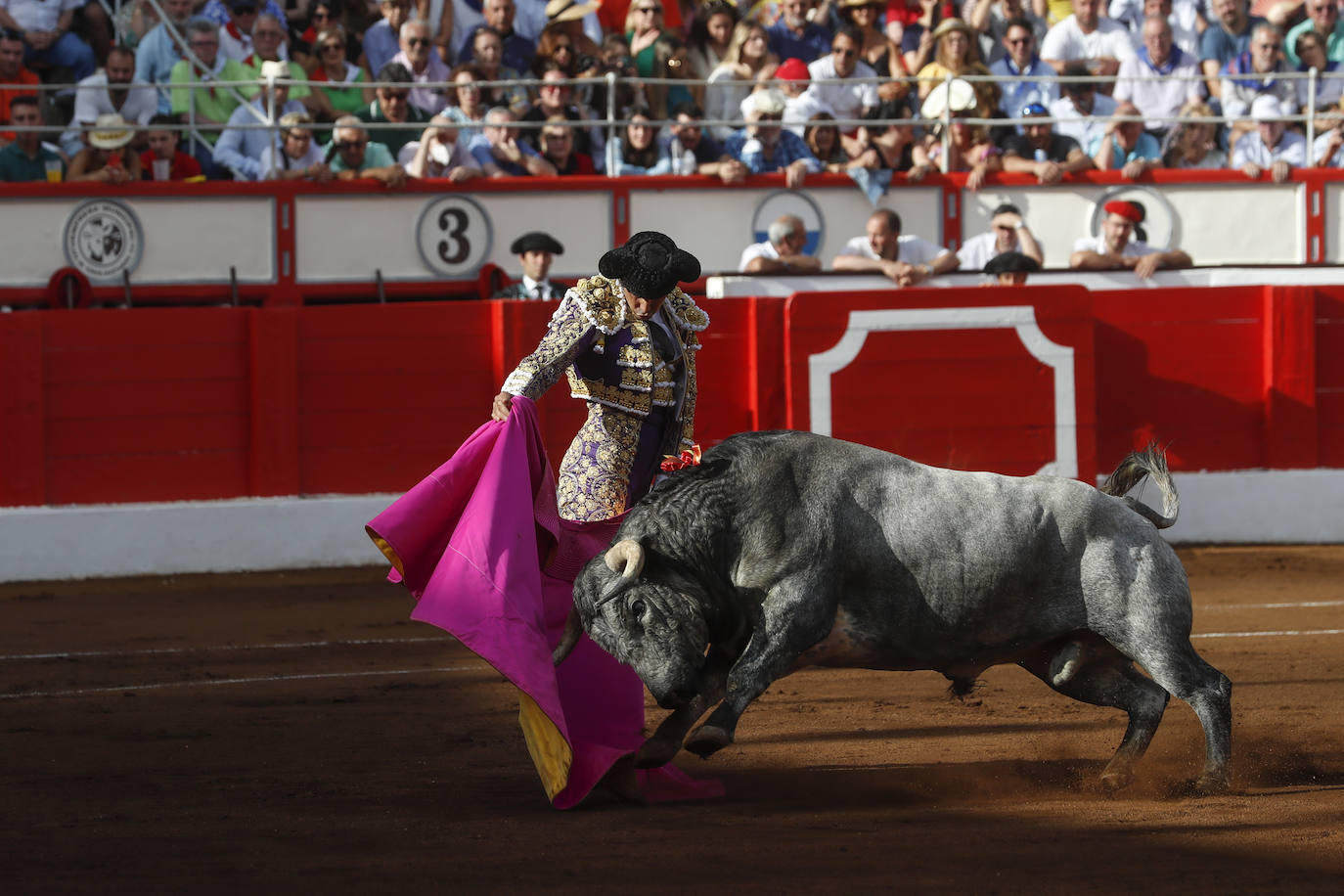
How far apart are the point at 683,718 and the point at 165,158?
A: 7.32 metres

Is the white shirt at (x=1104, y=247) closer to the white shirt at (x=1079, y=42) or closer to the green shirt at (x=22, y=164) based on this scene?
the white shirt at (x=1079, y=42)

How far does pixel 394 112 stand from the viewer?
10.1 m

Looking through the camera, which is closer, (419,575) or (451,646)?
(419,575)

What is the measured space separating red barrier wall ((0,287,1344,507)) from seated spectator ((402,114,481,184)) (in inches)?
72.6

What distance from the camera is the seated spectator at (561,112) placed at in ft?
33.5

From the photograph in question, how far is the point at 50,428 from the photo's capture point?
8.22 m

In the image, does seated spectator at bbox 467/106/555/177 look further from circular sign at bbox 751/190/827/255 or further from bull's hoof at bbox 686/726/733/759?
bull's hoof at bbox 686/726/733/759

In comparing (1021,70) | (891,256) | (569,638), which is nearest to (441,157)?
(891,256)

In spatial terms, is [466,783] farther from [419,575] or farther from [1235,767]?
[1235,767]

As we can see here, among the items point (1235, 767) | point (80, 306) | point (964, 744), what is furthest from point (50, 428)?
point (1235, 767)

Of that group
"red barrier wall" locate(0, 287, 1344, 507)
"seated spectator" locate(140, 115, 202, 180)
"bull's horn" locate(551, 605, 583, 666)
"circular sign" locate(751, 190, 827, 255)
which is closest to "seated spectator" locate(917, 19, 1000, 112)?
"circular sign" locate(751, 190, 827, 255)

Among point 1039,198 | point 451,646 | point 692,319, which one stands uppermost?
point 1039,198

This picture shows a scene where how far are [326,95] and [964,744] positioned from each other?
22.9ft

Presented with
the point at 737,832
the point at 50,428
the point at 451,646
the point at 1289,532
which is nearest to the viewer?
the point at 737,832
